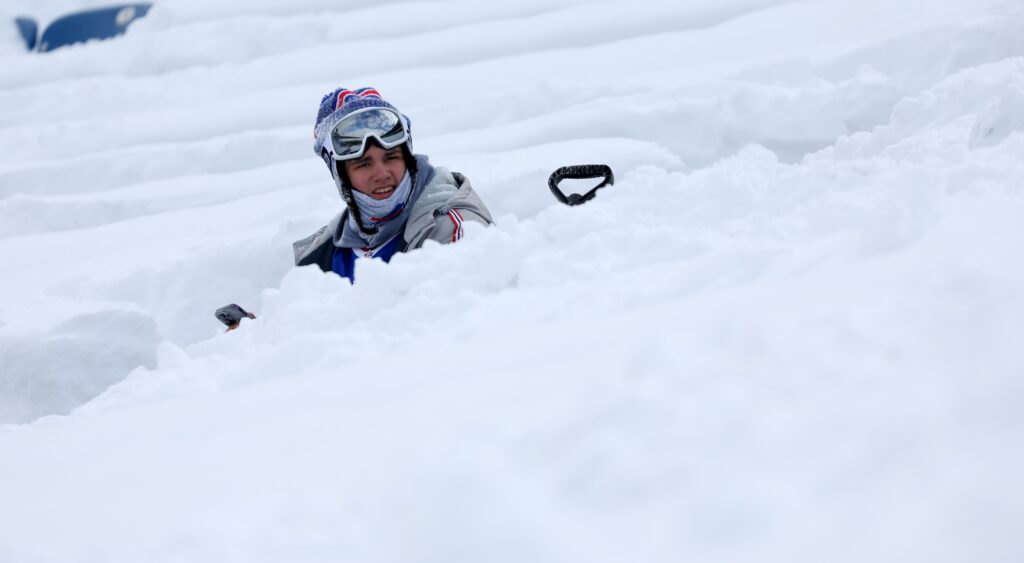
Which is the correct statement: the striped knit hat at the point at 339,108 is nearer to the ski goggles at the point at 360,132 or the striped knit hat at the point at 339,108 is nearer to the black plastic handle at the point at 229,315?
the ski goggles at the point at 360,132

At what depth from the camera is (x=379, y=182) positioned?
8.14ft

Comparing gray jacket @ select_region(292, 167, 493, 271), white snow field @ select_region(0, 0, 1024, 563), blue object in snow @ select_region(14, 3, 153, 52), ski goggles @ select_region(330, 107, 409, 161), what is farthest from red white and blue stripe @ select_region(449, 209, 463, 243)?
blue object in snow @ select_region(14, 3, 153, 52)

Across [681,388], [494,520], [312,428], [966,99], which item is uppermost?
[966,99]

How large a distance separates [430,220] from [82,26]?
253 inches

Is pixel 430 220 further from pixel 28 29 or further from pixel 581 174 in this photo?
pixel 28 29

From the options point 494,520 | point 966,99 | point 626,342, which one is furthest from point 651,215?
point 966,99

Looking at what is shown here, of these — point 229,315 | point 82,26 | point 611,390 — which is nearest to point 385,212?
point 229,315

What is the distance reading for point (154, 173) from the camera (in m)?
4.80

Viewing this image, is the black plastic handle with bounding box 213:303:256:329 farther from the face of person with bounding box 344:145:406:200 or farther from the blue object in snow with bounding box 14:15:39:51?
the blue object in snow with bounding box 14:15:39:51

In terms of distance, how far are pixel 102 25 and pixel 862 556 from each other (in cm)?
810

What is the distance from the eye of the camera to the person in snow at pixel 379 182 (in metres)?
2.47

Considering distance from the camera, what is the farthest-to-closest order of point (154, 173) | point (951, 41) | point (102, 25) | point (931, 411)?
point (102, 25), point (154, 173), point (951, 41), point (931, 411)

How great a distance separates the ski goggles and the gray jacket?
187mm

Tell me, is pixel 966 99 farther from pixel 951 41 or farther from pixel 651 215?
pixel 951 41
